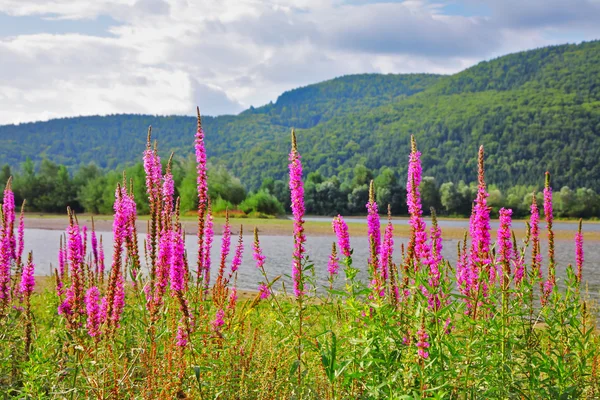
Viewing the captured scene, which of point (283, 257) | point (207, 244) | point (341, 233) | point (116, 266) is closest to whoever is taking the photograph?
point (116, 266)

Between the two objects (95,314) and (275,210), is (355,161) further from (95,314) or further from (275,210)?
(95,314)

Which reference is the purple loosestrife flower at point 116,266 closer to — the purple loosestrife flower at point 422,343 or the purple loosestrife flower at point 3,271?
the purple loosestrife flower at point 3,271

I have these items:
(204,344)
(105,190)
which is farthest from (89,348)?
(105,190)

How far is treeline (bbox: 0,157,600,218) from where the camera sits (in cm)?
7244

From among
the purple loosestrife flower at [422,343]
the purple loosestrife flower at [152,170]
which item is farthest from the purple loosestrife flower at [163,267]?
the purple loosestrife flower at [422,343]

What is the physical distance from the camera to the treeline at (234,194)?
72438 mm

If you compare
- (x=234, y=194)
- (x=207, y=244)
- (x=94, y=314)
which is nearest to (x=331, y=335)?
(x=94, y=314)

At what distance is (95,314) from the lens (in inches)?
177

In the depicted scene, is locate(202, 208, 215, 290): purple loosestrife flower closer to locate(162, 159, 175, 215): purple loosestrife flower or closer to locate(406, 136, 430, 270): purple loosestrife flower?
locate(162, 159, 175, 215): purple loosestrife flower

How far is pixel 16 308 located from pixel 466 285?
6.22m

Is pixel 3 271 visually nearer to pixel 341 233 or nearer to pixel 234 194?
pixel 341 233

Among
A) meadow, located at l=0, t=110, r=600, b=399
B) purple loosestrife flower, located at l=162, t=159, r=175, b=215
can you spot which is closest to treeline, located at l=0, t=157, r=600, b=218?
purple loosestrife flower, located at l=162, t=159, r=175, b=215

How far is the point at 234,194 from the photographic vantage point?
2970 inches

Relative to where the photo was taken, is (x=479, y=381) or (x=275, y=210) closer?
(x=479, y=381)
